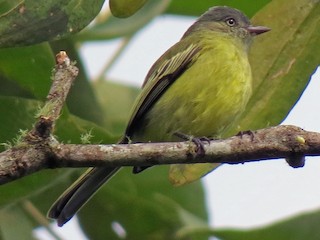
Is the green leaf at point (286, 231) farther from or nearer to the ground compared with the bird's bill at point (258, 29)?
nearer to the ground

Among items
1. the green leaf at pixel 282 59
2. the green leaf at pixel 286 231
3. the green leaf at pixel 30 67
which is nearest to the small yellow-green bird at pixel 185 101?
the green leaf at pixel 282 59

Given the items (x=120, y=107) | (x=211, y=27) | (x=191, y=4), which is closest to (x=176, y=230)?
(x=120, y=107)

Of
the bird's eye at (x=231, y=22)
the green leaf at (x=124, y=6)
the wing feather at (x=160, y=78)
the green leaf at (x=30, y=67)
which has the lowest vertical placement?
the bird's eye at (x=231, y=22)

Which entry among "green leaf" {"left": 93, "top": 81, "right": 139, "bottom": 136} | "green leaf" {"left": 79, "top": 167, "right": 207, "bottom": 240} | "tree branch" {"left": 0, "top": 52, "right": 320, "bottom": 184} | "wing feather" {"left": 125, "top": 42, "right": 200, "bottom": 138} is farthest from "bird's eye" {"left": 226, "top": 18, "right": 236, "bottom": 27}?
"tree branch" {"left": 0, "top": 52, "right": 320, "bottom": 184}

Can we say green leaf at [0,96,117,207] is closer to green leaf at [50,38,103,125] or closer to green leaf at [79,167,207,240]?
green leaf at [50,38,103,125]

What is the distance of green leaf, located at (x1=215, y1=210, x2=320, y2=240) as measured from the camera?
4.09 meters

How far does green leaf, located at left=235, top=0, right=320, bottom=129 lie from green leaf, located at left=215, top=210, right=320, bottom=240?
0.46 meters

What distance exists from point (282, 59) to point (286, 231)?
2.86 feet

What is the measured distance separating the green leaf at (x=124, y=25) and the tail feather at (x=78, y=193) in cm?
86

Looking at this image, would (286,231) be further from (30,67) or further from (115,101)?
(115,101)

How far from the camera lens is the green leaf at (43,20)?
11.6ft

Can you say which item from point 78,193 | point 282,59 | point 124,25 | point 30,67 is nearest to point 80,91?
point 30,67

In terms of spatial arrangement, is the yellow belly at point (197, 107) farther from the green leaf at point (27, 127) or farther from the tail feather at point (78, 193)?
the green leaf at point (27, 127)

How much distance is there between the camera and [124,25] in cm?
512
